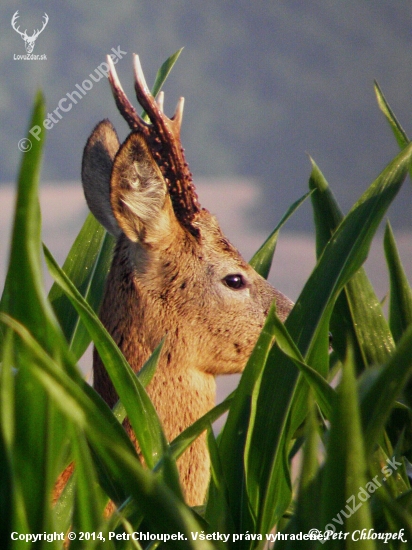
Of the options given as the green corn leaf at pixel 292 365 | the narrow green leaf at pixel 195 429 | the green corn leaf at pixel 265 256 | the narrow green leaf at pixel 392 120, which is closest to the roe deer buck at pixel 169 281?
the green corn leaf at pixel 265 256

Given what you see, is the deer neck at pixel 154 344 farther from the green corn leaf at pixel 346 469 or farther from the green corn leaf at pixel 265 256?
the green corn leaf at pixel 346 469

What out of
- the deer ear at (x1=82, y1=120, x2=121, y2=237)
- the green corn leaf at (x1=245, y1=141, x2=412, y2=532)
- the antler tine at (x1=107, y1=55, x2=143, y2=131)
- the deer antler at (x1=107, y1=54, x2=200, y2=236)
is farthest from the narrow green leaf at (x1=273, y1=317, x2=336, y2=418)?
the antler tine at (x1=107, y1=55, x2=143, y2=131)

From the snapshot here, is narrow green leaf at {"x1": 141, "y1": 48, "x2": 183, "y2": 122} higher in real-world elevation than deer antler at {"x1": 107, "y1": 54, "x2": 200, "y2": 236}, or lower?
higher

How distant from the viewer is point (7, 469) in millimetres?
555

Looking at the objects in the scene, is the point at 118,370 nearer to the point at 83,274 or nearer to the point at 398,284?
the point at 398,284

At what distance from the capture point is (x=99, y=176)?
8.47 ft

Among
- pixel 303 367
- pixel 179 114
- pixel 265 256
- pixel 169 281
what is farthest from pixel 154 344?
pixel 303 367

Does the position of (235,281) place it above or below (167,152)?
below

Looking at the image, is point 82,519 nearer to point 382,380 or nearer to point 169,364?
point 382,380

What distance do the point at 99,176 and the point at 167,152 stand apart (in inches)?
12.5

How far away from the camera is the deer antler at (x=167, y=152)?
2418mm

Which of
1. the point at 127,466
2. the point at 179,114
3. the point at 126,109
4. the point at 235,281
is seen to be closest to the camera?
the point at 127,466

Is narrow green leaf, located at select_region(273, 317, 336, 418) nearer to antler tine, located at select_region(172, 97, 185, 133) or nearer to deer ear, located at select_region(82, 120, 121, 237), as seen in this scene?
deer ear, located at select_region(82, 120, 121, 237)

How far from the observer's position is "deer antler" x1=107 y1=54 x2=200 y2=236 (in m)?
2.42
